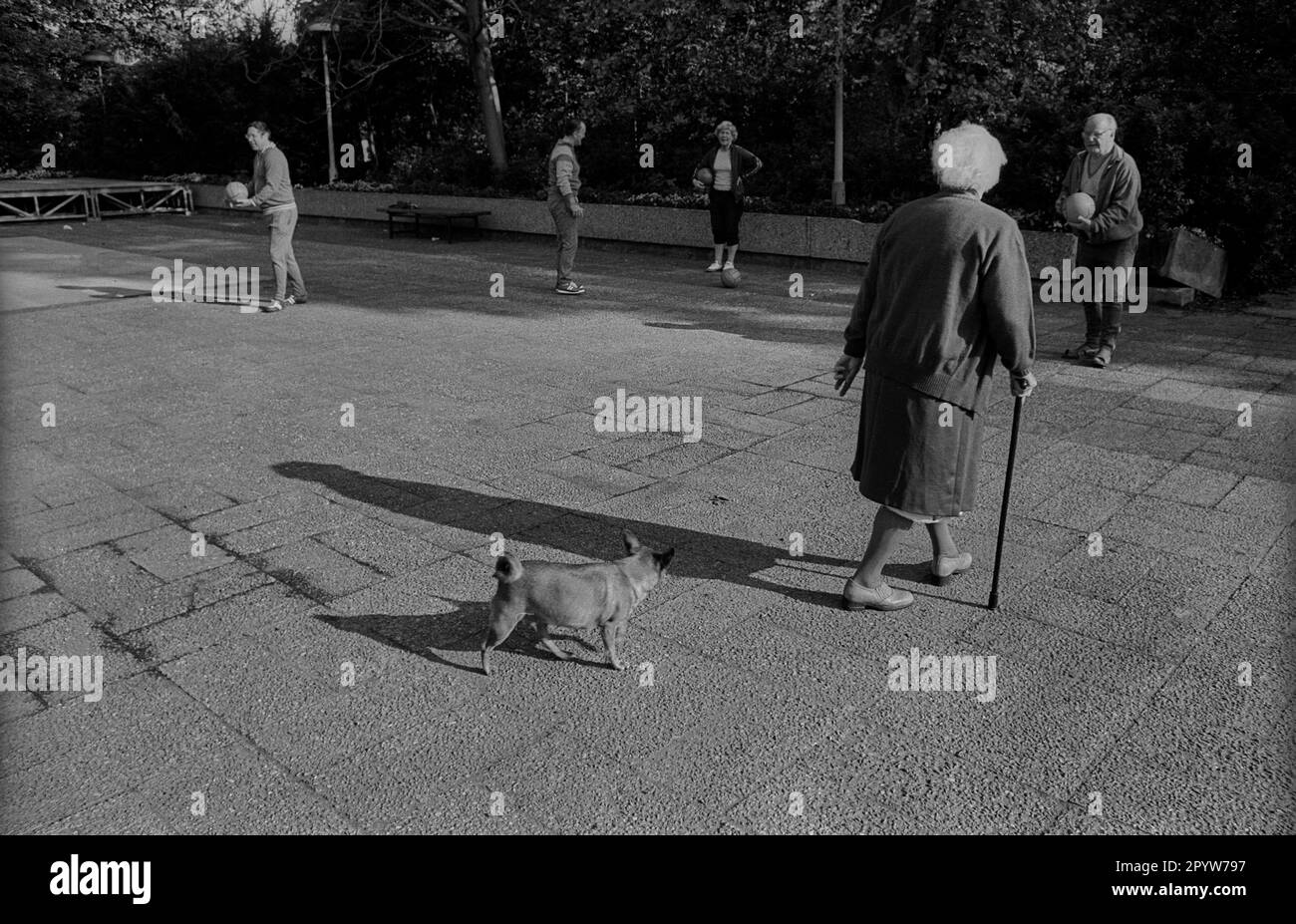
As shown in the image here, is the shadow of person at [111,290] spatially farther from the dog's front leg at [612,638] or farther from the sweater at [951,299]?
the sweater at [951,299]

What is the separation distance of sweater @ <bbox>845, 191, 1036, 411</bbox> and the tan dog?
117cm

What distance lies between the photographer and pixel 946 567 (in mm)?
4457

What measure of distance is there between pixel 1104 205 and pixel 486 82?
48.4 feet

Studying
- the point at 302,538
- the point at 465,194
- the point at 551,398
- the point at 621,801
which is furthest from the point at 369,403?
the point at 465,194

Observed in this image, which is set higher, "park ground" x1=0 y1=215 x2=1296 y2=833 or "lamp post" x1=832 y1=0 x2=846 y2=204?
"lamp post" x1=832 y1=0 x2=846 y2=204

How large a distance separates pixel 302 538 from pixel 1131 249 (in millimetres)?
6504

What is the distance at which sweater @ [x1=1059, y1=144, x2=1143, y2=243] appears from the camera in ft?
25.6

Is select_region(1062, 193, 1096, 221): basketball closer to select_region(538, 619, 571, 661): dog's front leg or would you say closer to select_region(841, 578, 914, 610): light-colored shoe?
select_region(841, 578, 914, 610): light-colored shoe

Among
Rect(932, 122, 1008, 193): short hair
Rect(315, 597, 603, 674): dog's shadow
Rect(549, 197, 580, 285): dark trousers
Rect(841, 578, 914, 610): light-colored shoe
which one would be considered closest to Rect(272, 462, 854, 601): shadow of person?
Rect(841, 578, 914, 610): light-colored shoe

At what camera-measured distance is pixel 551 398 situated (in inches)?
295

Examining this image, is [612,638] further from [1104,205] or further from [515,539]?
[1104,205]

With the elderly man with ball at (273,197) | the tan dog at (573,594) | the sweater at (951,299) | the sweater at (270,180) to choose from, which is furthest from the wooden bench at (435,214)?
the tan dog at (573,594)

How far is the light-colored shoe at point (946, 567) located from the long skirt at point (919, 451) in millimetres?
417
